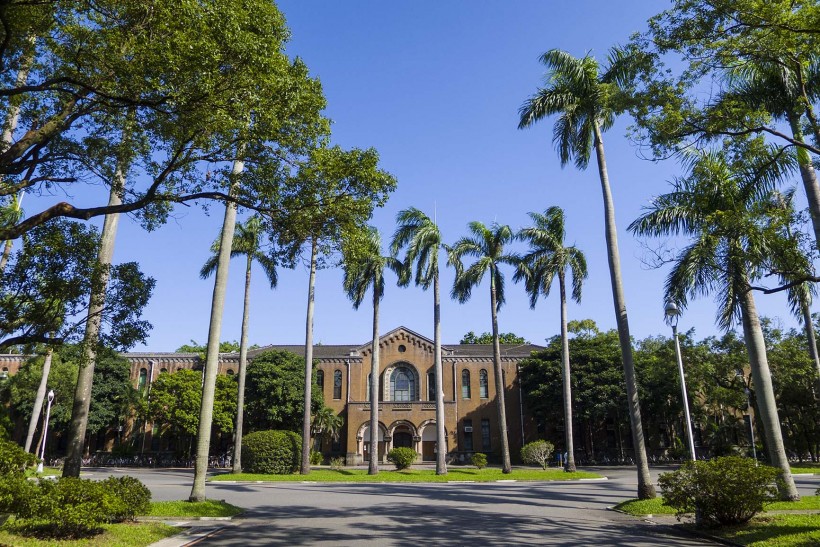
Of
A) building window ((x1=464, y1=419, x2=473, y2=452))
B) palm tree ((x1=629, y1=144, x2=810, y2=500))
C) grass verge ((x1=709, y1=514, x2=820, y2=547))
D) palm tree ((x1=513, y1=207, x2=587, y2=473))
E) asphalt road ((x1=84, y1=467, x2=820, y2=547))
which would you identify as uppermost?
palm tree ((x1=513, y1=207, x2=587, y2=473))

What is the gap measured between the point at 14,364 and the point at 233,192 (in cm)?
5126

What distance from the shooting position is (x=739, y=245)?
10938mm

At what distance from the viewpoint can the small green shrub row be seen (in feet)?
28.5

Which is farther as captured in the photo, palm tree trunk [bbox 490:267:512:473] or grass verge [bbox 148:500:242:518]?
palm tree trunk [bbox 490:267:512:473]

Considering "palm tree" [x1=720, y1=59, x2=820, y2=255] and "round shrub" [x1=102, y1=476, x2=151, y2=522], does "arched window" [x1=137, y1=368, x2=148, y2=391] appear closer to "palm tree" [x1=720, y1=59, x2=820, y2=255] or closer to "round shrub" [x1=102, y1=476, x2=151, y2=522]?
"round shrub" [x1=102, y1=476, x2=151, y2=522]

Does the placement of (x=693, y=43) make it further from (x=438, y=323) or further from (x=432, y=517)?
(x=438, y=323)

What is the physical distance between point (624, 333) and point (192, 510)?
12.9m

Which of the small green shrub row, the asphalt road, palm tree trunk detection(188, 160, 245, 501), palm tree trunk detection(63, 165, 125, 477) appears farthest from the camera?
palm tree trunk detection(188, 160, 245, 501)

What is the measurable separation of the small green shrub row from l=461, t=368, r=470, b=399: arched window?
1589 inches

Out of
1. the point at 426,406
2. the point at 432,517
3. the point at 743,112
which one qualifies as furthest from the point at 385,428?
the point at 743,112

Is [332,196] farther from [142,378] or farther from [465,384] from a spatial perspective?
[142,378]

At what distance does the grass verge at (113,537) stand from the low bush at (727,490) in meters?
10.5

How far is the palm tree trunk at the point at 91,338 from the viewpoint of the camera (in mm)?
11211

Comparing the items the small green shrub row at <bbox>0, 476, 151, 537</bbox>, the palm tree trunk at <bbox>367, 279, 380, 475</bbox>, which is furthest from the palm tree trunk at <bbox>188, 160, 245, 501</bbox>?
the palm tree trunk at <bbox>367, 279, 380, 475</bbox>
